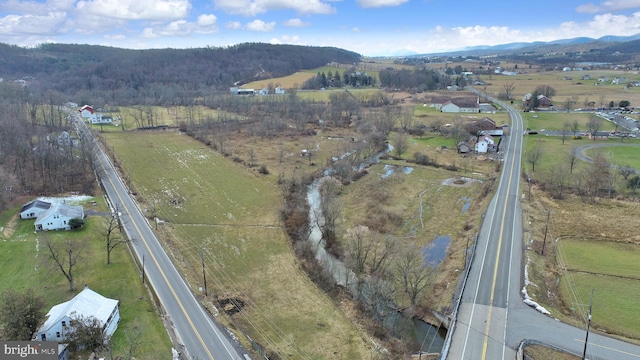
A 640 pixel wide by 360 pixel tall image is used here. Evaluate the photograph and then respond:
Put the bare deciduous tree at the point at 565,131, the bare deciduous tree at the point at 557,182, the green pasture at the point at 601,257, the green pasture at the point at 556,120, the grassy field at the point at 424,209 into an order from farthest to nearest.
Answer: the green pasture at the point at 556,120, the bare deciduous tree at the point at 565,131, the bare deciduous tree at the point at 557,182, the grassy field at the point at 424,209, the green pasture at the point at 601,257

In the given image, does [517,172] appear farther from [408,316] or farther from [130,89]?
[130,89]

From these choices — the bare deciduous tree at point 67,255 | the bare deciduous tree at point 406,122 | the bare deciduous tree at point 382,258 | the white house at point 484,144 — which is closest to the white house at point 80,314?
the bare deciduous tree at point 67,255

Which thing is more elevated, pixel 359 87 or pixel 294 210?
pixel 359 87

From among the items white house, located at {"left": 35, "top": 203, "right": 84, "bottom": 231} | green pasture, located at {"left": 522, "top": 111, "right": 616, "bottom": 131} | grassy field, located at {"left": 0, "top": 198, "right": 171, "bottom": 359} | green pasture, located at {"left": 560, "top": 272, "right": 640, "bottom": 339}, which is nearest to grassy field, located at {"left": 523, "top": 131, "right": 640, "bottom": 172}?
green pasture, located at {"left": 522, "top": 111, "right": 616, "bottom": 131}

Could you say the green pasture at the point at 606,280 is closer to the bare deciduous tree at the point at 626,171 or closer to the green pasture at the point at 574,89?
the bare deciduous tree at the point at 626,171

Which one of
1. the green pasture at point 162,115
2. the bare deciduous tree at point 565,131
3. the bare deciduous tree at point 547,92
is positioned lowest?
the bare deciduous tree at point 565,131

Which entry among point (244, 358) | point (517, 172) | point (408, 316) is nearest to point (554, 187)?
point (517, 172)

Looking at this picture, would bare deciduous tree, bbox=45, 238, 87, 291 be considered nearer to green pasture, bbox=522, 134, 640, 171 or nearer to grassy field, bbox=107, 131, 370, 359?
grassy field, bbox=107, 131, 370, 359
